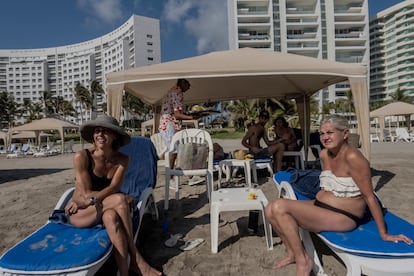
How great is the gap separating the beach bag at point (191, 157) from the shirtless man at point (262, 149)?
1887 mm

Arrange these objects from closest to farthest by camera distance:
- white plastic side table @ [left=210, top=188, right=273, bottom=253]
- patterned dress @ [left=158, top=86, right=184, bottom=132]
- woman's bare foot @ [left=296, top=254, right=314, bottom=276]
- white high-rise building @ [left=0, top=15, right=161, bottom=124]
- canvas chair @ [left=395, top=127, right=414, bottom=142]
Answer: woman's bare foot @ [left=296, top=254, right=314, bottom=276] → white plastic side table @ [left=210, top=188, right=273, bottom=253] → patterned dress @ [left=158, top=86, right=184, bottom=132] → canvas chair @ [left=395, top=127, right=414, bottom=142] → white high-rise building @ [left=0, top=15, right=161, bottom=124]

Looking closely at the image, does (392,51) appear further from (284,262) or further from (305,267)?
(305,267)

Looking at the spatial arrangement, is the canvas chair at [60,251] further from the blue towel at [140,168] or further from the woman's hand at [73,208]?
the blue towel at [140,168]

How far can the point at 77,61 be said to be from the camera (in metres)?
102

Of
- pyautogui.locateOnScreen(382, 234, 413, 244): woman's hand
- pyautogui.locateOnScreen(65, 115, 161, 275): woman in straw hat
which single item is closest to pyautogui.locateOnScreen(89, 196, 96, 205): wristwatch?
pyautogui.locateOnScreen(65, 115, 161, 275): woman in straw hat

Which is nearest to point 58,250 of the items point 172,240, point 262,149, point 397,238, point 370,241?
point 172,240

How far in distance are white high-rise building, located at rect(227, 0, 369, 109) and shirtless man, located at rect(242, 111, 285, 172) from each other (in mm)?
49634

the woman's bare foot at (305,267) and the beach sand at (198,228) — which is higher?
the woman's bare foot at (305,267)

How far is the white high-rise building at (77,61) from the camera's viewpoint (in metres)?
87.2

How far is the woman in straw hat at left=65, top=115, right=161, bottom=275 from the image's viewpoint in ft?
7.12

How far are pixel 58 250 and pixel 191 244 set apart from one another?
130cm

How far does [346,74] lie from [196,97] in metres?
5.15

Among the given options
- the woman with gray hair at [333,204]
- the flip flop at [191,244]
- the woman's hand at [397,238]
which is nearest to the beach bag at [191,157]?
the flip flop at [191,244]

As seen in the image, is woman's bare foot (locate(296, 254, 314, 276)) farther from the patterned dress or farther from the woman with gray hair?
the patterned dress
